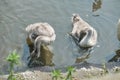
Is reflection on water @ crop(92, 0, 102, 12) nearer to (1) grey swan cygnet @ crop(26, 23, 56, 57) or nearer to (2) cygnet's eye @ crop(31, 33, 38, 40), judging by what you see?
(1) grey swan cygnet @ crop(26, 23, 56, 57)

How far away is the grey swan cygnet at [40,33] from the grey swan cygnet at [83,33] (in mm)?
702

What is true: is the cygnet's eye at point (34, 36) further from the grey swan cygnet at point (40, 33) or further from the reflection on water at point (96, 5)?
the reflection on water at point (96, 5)

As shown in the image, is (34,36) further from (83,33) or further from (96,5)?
(96,5)

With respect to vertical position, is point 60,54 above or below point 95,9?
below

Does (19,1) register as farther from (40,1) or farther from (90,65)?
(90,65)

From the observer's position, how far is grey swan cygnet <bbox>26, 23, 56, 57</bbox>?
25.6ft

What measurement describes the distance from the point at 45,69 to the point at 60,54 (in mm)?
1090

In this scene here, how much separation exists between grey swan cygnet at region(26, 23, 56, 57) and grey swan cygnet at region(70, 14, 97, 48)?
0.70 m

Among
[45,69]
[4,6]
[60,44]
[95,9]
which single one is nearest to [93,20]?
[95,9]

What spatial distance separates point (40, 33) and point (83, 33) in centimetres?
104

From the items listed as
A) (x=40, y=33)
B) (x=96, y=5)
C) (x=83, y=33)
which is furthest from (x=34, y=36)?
(x=96, y=5)

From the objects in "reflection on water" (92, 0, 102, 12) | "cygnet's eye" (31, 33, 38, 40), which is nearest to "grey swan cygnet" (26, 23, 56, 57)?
"cygnet's eye" (31, 33, 38, 40)

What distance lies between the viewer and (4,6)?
909cm

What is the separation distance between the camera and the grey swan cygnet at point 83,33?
806 centimetres
